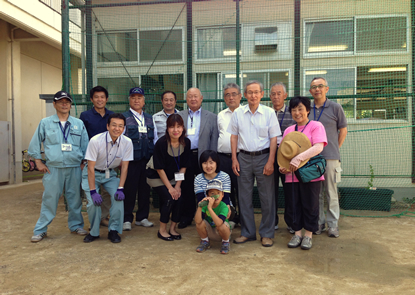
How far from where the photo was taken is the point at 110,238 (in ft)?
12.0

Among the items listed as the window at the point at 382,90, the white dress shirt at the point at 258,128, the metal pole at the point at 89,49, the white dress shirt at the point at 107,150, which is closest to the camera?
the white dress shirt at the point at 258,128

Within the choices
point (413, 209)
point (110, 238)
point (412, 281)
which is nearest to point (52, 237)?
point (110, 238)

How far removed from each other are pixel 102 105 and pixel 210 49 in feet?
11.3

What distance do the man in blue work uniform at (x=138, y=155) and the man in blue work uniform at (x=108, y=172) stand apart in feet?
1.31

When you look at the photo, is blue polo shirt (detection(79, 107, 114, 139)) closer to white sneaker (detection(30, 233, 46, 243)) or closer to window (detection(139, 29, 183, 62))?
white sneaker (detection(30, 233, 46, 243))

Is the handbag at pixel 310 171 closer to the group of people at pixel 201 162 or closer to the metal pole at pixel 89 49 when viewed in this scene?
the group of people at pixel 201 162

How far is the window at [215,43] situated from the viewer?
22.4ft

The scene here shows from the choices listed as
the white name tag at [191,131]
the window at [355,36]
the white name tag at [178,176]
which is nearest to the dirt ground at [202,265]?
the white name tag at [178,176]

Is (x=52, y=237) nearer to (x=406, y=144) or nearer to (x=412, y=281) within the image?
(x=412, y=281)

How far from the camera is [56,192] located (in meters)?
3.72

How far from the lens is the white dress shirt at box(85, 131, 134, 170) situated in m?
3.52

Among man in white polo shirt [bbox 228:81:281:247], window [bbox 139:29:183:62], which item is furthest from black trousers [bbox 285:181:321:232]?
window [bbox 139:29:183:62]

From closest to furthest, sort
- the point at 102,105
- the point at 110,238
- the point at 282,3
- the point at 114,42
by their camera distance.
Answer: the point at 110,238 → the point at 102,105 → the point at 282,3 → the point at 114,42

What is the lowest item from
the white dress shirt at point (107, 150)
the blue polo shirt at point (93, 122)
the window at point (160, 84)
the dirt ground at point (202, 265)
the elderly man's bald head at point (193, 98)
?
the dirt ground at point (202, 265)
